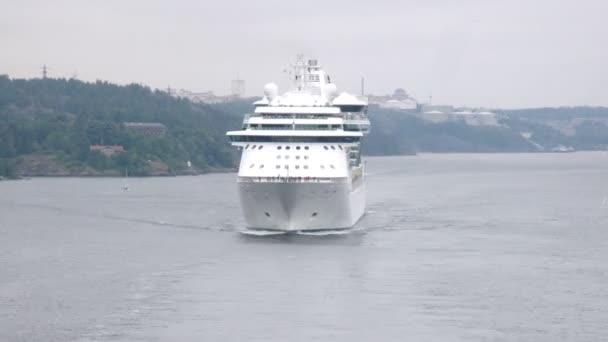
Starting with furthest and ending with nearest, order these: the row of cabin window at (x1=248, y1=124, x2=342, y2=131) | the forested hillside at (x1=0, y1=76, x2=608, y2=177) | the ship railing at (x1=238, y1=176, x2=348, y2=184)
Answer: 1. the forested hillside at (x1=0, y1=76, x2=608, y2=177)
2. the row of cabin window at (x1=248, y1=124, x2=342, y2=131)
3. the ship railing at (x1=238, y1=176, x2=348, y2=184)

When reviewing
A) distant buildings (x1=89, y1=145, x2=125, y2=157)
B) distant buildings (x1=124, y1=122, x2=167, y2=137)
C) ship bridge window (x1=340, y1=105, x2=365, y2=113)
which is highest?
ship bridge window (x1=340, y1=105, x2=365, y2=113)

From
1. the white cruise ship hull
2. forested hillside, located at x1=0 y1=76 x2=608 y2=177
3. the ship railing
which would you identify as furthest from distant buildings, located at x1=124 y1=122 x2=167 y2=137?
the ship railing

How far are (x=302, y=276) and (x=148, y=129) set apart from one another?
4171 inches

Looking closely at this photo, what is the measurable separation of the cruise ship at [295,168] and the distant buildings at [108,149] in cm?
7503

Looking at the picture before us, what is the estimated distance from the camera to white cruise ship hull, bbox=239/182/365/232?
51.0 meters

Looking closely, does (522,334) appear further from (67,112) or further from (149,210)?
(67,112)

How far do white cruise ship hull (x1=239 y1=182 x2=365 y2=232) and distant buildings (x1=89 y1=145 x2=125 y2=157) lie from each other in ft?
255

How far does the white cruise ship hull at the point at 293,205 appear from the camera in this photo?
167ft

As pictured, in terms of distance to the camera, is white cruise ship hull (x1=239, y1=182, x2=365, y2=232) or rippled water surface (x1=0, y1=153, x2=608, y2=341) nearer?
rippled water surface (x1=0, y1=153, x2=608, y2=341)

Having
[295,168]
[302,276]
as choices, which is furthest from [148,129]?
[302,276]

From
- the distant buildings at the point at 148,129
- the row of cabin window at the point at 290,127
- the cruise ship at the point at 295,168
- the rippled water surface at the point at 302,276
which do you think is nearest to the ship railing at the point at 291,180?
the cruise ship at the point at 295,168

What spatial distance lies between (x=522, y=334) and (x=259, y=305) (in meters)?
7.84

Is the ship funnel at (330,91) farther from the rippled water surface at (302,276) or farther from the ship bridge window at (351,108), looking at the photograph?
the rippled water surface at (302,276)

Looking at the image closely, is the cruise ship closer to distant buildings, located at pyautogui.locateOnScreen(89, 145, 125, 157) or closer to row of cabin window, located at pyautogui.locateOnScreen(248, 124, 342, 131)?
row of cabin window, located at pyautogui.locateOnScreen(248, 124, 342, 131)
